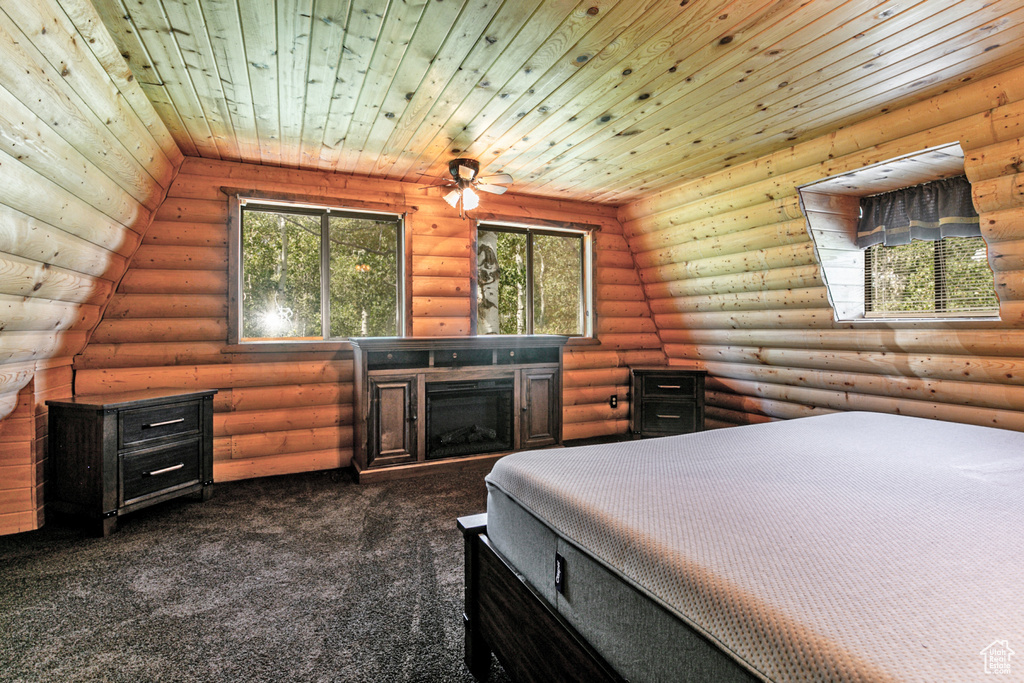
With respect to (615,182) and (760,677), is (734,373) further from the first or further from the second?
(760,677)

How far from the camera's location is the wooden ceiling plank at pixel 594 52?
211 cm

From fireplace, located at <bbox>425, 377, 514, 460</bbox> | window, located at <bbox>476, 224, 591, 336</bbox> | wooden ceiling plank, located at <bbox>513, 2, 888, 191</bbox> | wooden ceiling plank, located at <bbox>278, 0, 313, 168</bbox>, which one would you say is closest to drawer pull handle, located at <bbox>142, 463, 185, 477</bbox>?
fireplace, located at <bbox>425, 377, 514, 460</bbox>

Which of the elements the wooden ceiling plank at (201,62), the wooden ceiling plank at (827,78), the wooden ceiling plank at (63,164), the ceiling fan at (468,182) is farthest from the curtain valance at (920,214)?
the wooden ceiling plank at (63,164)

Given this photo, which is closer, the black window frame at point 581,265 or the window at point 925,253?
the window at point 925,253

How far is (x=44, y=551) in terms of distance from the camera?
2.73 m

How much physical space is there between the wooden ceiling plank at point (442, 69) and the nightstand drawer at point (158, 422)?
91.2 inches

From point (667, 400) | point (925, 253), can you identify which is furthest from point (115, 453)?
point (925, 253)

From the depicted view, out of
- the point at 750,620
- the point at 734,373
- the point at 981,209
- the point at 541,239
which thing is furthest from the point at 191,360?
the point at 981,209

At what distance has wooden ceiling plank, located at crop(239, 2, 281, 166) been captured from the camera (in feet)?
6.96

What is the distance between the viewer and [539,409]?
14.9ft

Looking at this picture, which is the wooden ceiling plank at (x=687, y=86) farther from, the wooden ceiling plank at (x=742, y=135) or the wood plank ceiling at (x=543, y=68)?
the wooden ceiling plank at (x=742, y=135)

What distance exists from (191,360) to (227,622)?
248 centimetres

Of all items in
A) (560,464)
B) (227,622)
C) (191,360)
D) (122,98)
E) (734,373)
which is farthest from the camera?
(734,373)

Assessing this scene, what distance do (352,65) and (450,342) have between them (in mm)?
2121
